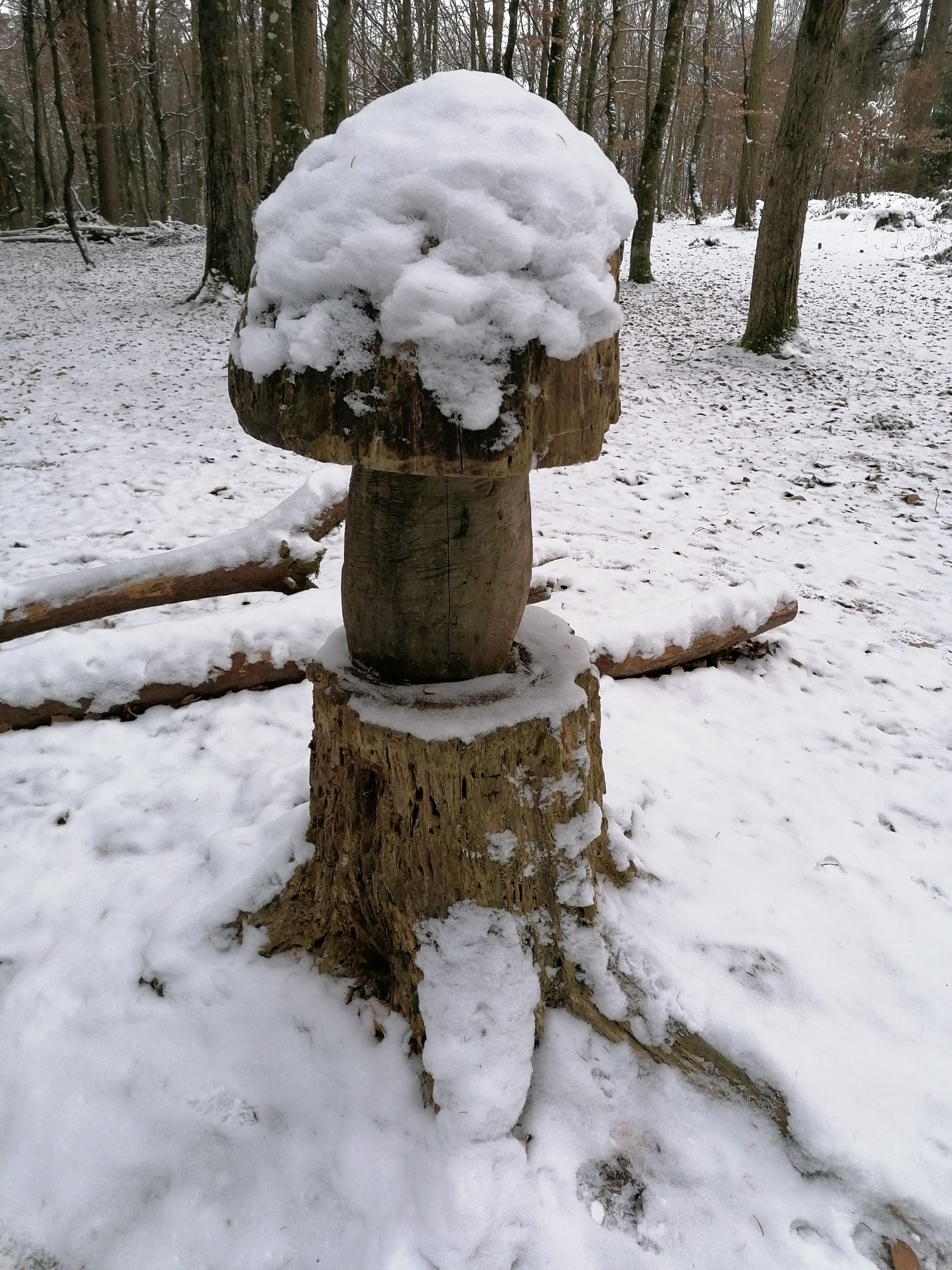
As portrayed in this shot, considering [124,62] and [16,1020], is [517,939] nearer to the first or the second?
[16,1020]

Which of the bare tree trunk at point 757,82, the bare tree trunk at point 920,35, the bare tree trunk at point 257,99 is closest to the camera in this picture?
the bare tree trunk at point 757,82

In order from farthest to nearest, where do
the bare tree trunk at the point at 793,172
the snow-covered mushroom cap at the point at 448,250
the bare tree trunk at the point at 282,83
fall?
the bare tree trunk at the point at 282,83, the bare tree trunk at the point at 793,172, the snow-covered mushroom cap at the point at 448,250

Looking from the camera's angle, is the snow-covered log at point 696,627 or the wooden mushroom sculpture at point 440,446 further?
the snow-covered log at point 696,627

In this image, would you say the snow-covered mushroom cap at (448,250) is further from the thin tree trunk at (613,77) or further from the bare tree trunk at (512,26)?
the thin tree trunk at (613,77)

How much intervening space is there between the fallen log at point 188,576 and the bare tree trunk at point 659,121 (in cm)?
924

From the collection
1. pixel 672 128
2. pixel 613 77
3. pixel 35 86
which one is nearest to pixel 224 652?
pixel 613 77

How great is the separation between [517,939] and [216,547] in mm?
2357

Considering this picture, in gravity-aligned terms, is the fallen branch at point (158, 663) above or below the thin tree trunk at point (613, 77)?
below

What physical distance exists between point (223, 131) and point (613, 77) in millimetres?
7438

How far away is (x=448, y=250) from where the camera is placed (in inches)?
43.5

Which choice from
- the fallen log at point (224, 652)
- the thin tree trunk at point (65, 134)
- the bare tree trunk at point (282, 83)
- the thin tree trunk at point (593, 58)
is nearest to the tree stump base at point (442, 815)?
the fallen log at point (224, 652)

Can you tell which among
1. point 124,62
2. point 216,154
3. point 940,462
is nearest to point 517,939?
point 940,462

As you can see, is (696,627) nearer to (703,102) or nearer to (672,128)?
(703,102)

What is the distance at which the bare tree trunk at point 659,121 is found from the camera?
1045cm
